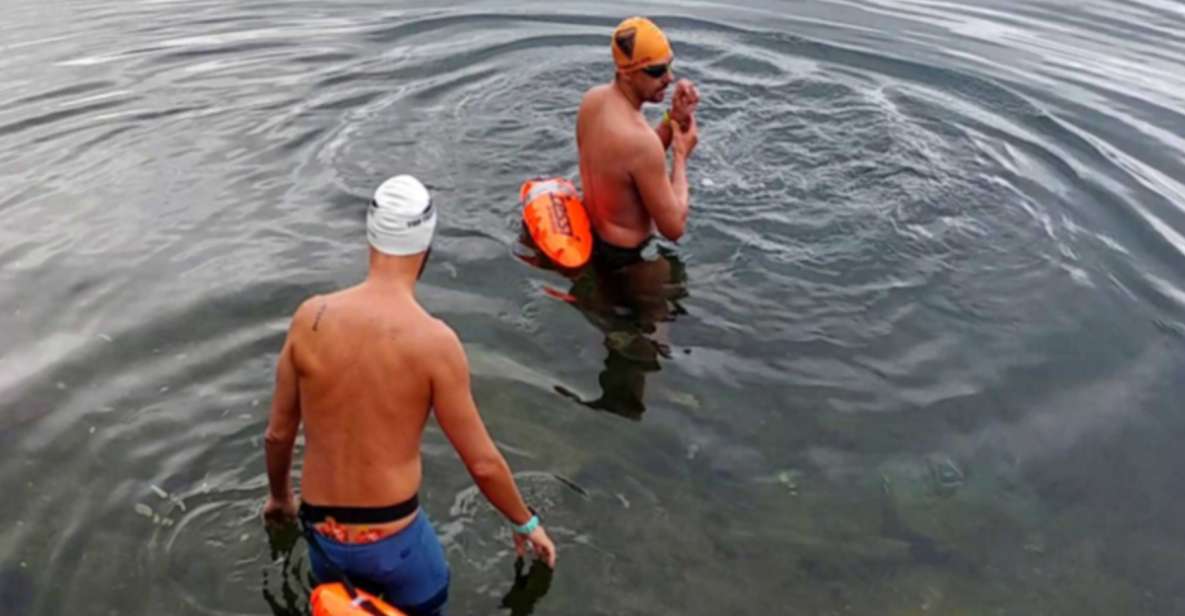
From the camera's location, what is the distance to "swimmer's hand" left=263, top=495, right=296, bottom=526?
492 cm

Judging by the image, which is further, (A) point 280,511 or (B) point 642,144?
(B) point 642,144

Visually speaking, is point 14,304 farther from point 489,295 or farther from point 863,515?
point 863,515

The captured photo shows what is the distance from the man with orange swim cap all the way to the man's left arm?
3.61 m

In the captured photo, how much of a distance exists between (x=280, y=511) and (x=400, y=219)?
5.84 feet

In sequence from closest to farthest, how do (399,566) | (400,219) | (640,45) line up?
(400,219)
(399,566)
(640,45)

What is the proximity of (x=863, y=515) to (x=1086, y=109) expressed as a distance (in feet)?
27.2

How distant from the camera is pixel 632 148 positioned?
7.45 meters

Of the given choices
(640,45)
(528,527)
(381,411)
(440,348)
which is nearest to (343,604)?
(381,411)

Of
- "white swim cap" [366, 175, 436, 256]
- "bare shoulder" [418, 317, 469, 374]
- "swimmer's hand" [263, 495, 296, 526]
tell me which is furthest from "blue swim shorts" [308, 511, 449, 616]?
"white swim cap" [366, 175, 436, 256]

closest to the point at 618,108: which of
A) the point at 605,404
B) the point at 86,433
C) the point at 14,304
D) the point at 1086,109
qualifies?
the point at 605,404

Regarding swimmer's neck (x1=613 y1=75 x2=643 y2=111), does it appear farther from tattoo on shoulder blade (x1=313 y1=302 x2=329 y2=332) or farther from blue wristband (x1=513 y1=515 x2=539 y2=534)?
tattoo on shoulder blade (x1=313 y1=302 x2=329 y2=332)

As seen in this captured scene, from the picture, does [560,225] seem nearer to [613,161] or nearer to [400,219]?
[613,161]

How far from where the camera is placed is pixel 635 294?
8.00 metres

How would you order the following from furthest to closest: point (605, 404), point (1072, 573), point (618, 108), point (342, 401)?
point (618, 108) → point (605, 404) → point (1072, 573) → point (342, 401)
